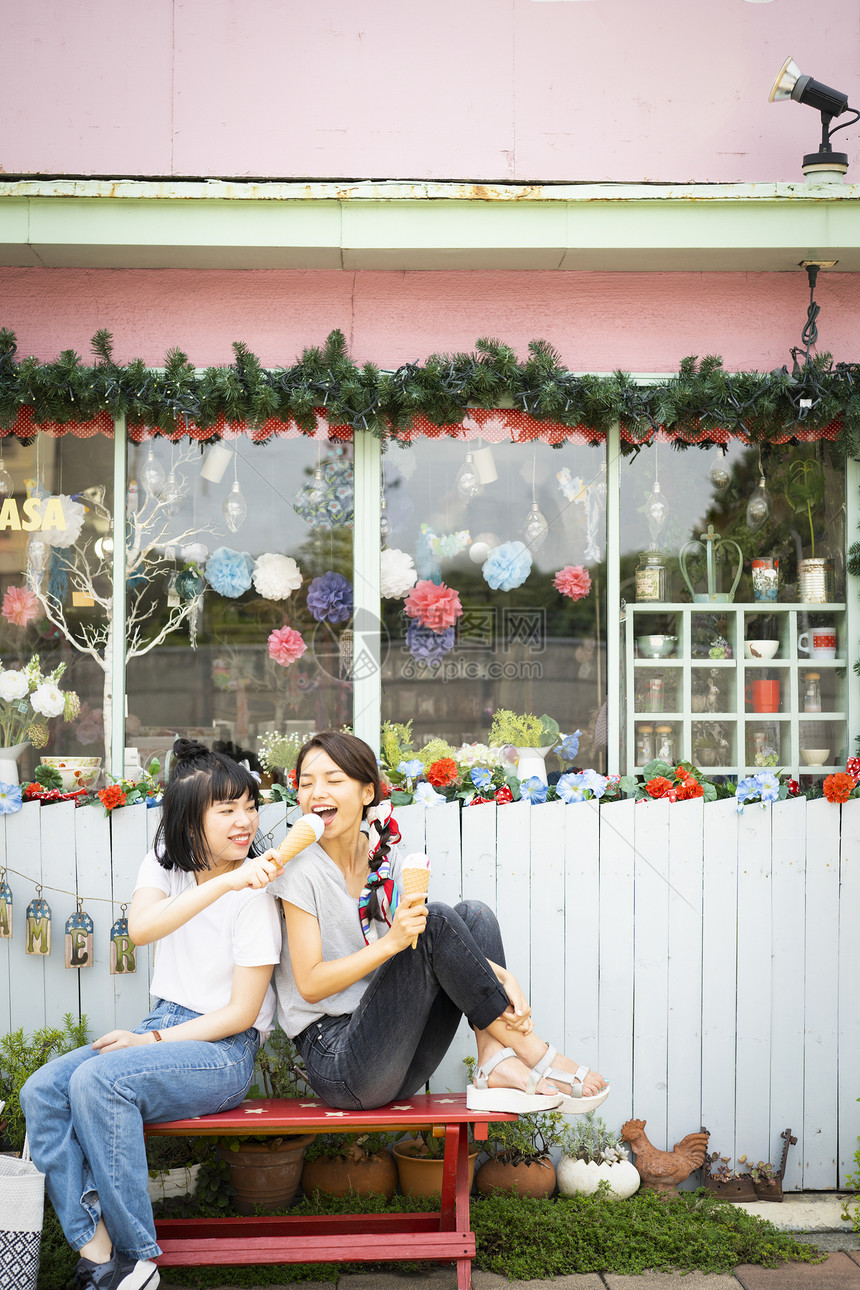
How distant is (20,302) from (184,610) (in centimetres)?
140

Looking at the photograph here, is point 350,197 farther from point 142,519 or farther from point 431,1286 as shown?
point 431,1286

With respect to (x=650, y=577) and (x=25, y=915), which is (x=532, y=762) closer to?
(x=650, y=577)

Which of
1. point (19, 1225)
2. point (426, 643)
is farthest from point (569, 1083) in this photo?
point (426, 643)

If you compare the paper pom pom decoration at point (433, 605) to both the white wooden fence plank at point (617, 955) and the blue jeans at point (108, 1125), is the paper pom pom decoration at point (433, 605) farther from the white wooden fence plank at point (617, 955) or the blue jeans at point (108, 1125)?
the blue jeans at point (108, 1125)

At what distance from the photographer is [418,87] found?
167 inches

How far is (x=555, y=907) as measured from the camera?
3680mm

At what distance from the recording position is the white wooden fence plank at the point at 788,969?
368 cm

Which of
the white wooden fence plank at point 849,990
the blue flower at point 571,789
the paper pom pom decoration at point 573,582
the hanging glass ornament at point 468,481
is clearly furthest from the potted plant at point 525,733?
the white wooden fence plank at point 849,990

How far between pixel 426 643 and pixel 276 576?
68 cm

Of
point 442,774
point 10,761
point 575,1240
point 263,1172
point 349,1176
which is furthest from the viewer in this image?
point 10,761

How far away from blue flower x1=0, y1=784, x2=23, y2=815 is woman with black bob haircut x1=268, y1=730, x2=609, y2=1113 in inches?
50.4

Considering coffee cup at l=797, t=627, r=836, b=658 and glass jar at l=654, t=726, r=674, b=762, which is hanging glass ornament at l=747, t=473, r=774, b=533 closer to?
coffee cup at l=797, t=627, r=836, b=658

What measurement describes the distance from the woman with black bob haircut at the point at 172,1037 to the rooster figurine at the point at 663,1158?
56.2 inches

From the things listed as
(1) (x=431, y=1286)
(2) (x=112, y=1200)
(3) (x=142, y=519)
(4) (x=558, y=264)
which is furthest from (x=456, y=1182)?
(4) (x=558, y=264)
